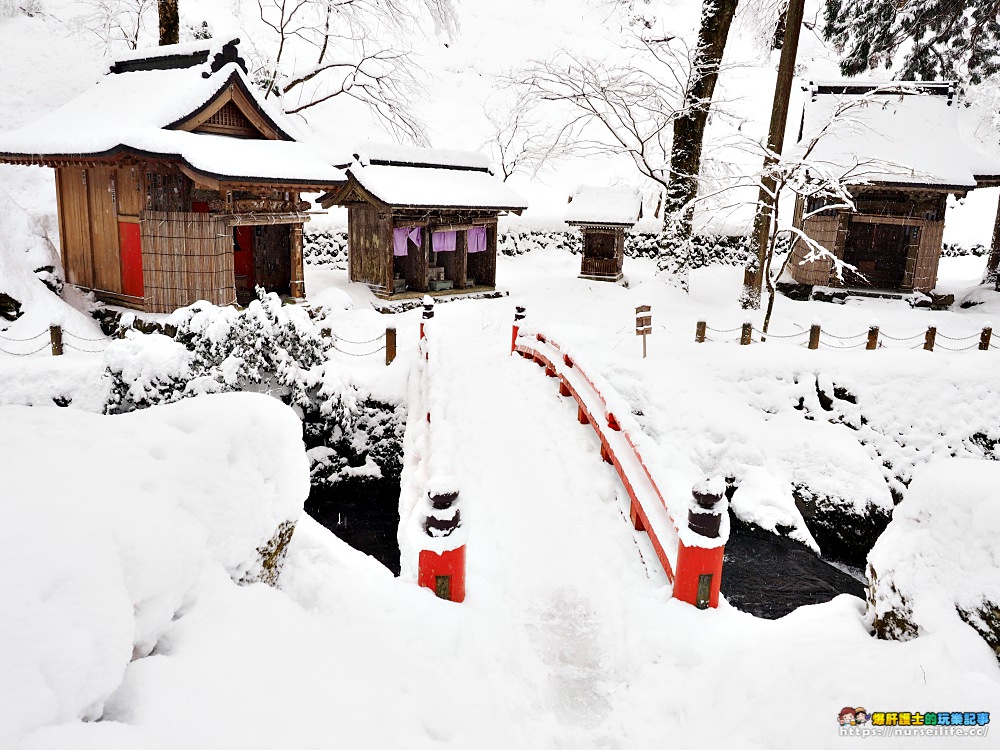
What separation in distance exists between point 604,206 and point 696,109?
4.44m

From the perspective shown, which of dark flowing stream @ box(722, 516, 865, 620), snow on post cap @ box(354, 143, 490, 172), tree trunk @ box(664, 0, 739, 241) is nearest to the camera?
dark flowing stream @ box(722, 516, 865, 620)

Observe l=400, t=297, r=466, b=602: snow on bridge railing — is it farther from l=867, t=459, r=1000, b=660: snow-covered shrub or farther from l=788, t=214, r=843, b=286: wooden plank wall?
l=788, t=214, r=843, b=286: wooden plank wall

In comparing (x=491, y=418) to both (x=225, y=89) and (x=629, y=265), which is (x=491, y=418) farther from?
(x=629, y=265)

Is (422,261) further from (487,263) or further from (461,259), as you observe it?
(487,263)

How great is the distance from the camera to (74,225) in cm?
1586

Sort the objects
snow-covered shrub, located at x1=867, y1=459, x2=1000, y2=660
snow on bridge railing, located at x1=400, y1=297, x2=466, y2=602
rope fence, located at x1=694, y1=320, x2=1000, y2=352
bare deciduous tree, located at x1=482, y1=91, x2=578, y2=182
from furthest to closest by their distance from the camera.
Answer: bare deciduous tree, located at x1=482, y1=91, x2=578, y2=182
rope fence, located at x1=694, y1=320, x2=1000, y2=352
snow on bridge railing, located at x1=400, y1=297, x2=466, y2=602
snow-covered shrub, located at x1=867, y1=459, x2=1000, y2=660

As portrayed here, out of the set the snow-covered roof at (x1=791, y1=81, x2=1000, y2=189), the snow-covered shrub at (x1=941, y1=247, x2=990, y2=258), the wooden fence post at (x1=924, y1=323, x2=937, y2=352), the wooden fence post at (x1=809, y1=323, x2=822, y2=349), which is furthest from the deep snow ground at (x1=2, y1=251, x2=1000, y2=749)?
the snow-covered shrub at (x1=941, y1=247, x2=990, y2=258)

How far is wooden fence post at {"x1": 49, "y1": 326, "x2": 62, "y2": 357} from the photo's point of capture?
12.4m

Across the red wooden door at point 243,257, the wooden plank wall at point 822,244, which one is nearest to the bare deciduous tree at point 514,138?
the wooden plank wall at point 822,244

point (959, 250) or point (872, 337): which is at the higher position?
point (959, 250)

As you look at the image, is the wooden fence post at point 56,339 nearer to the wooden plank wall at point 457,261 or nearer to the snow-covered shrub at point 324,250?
the snow-covered shrub at point 324,250

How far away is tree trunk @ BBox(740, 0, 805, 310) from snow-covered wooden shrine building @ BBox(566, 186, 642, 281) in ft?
14.6

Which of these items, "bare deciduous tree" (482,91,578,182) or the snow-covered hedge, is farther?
"bare deciduous tree" (482,91,578,182)

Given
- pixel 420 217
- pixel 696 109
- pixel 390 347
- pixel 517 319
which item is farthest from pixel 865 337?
Answer: pixel 420 217
